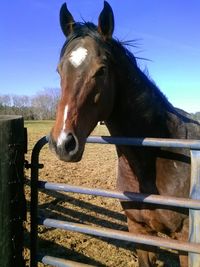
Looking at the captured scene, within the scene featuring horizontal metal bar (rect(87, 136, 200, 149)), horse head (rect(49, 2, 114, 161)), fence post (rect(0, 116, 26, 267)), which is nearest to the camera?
horizontal metal bar (rect(87, 136, 200, 149))

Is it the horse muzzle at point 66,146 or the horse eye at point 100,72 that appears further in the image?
the horse eye at point 100,72

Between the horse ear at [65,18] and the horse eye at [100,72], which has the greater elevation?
the horse ear at [65,18]

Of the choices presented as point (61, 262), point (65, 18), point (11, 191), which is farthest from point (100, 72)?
point (61, 262)

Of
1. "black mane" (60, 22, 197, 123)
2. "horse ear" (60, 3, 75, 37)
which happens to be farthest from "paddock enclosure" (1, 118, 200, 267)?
"horse ear" (60, 3, 75, 37)

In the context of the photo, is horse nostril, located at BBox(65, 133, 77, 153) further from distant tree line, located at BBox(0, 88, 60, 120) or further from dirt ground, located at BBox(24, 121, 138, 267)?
distant tree line, located at BBox(0, 88, 60, 120)

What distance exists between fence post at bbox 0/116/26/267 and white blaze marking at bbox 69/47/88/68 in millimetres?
548

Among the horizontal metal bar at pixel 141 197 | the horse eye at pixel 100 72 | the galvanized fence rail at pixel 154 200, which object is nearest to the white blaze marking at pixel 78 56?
the horse eye at pixel 100 72

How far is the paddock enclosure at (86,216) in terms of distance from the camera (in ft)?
7.16

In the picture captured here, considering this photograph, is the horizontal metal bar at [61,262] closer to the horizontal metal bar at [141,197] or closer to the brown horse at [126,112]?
the horizontal metal bar at [141,197]

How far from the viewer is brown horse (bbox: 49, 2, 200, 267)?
238 centimetres

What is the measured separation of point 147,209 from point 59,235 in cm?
225

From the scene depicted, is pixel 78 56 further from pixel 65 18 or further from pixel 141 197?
Result: pixel 141 197

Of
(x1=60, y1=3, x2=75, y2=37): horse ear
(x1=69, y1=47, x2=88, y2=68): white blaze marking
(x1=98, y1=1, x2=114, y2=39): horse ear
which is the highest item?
(x1=60, y1=3, x2=75, y2=37): horse ear

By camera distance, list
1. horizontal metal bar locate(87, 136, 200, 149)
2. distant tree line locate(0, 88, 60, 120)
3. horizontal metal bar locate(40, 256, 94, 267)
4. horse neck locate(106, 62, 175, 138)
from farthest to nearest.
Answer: distant tree line locate(0, 88, 60, 120)
horse neck locate(106, 62, 175, 138)
horizontal metal bar locate(40, 256, 94, 267)
horizontal metal bar locate(87, 136, 200, 149)
